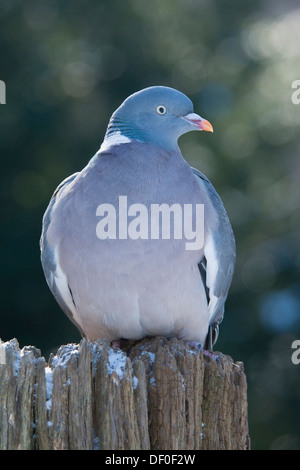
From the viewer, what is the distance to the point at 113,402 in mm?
2400

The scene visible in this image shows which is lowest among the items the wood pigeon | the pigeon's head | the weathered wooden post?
the weathered wooden post

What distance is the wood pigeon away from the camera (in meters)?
3.22

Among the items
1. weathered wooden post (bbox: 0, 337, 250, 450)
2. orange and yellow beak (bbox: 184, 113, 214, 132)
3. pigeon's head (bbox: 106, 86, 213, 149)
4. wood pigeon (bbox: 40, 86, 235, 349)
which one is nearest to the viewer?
weathered wooden post (bbox: 0, 337, 250, 450)

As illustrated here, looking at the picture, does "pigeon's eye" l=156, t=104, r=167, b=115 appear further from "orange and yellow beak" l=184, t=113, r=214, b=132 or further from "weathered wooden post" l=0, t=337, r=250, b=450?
"weathered wooden post" l=0, t=337, r=250, b=450

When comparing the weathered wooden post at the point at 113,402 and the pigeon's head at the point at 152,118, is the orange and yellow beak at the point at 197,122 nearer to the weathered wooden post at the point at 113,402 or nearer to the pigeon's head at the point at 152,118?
the pigeon's head at the point at 152,118

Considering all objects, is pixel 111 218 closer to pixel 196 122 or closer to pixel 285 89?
pixel 196 122

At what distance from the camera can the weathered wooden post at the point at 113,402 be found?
2.36 m

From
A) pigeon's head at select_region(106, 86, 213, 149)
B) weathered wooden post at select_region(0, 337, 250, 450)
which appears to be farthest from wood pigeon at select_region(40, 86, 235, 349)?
weathered wooden post at select_region(0, 337, 250, 450)

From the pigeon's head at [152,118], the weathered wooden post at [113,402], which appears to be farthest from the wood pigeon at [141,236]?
the weathered wooden post at [113,402]

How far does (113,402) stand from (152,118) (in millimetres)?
1503

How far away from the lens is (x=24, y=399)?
7.80 feet

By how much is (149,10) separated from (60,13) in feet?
2.51

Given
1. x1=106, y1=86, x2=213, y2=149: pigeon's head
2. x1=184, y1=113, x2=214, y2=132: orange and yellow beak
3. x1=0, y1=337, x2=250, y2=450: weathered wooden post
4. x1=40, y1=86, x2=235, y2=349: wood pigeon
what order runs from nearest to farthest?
x1=0, y1=337, x2=250, y2=450: weathered wooden post, x1=40, y1=86, x2=235, y2=349: wood pigeon, x1=106, y1=86, x2=213, y2=149: pigeon's head, x1=184, y1=113, x2=214, y2=132: orange and yellow beak
